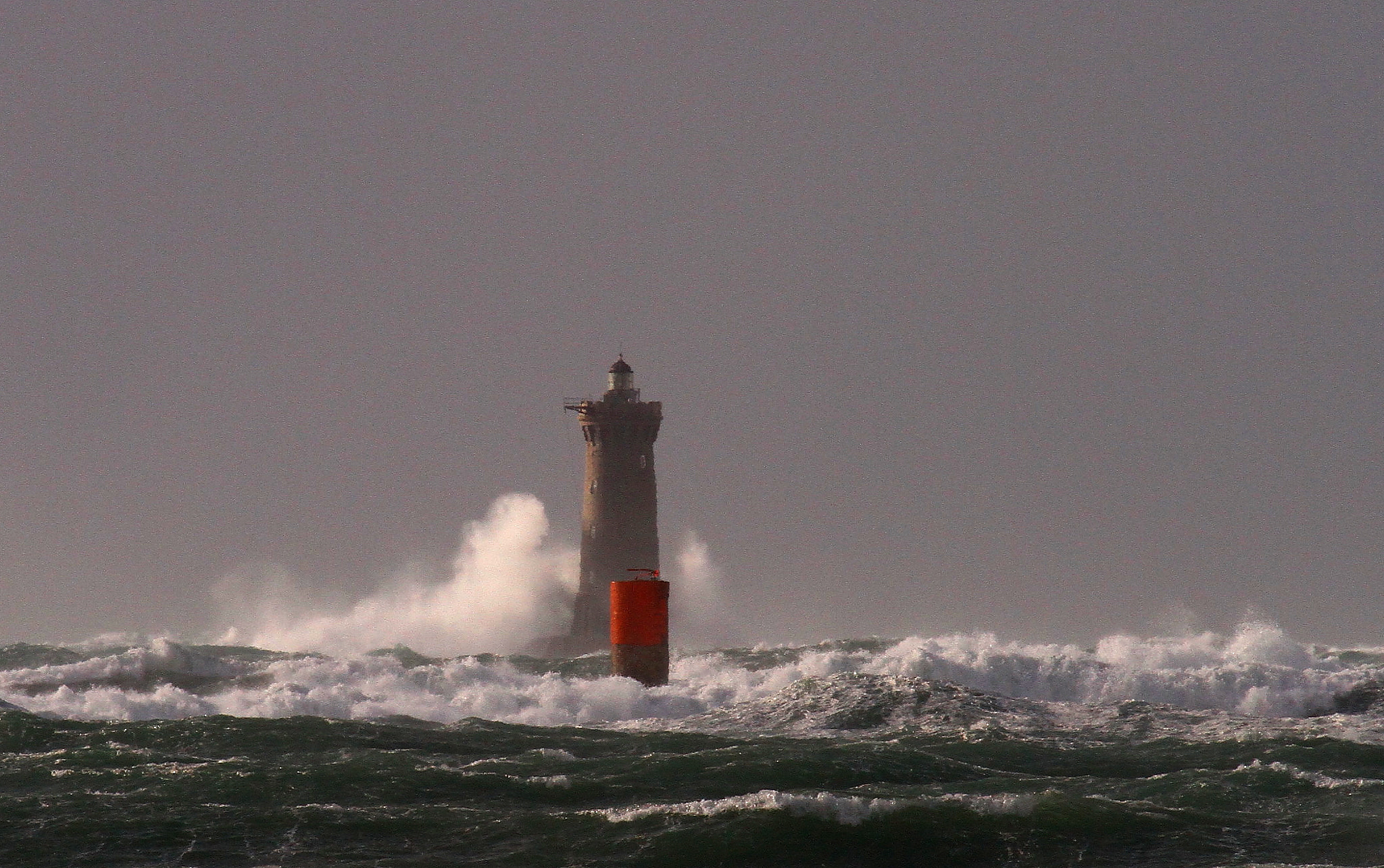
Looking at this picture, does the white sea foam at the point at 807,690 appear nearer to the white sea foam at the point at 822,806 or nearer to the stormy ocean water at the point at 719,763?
the stormy ocean water at the point at 719,763

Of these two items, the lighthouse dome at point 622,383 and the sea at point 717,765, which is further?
the lighthouse dome at point 622,383

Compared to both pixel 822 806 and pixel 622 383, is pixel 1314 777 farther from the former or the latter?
pixel 622 383

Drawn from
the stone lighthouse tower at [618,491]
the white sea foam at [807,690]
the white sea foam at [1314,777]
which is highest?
the stone lighthouse tower at [618,491]

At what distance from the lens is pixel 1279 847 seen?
1983 centimetres

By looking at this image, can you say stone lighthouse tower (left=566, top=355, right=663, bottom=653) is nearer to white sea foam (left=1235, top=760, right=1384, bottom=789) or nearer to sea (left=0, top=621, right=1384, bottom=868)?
sea (left=0, top=621, right=1384, bottom=868)

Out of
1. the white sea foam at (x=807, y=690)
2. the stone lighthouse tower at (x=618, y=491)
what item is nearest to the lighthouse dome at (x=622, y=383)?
the stone lighthouse tower at (x=618, y=491)

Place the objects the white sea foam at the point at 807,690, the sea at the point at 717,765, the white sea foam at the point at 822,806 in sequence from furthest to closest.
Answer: the white sea foam at the point at 807,690 → the white sea foam at the point at 822,806 → the sea at the point at 717,765

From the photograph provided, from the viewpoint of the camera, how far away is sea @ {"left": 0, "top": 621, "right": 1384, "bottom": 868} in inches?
779

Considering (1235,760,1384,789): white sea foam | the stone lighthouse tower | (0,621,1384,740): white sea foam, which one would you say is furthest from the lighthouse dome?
(1235,760,1384,789): white sea foam

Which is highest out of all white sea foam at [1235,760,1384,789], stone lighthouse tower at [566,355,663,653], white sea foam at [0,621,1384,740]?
stone lighthouse tower at [566,355,663,653]

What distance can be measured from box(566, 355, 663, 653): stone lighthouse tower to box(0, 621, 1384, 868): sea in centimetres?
1943

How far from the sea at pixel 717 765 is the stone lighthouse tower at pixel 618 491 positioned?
63.7ft

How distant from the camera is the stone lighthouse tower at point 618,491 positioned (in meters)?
61.3

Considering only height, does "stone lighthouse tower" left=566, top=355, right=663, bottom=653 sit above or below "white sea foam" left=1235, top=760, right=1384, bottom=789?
above
